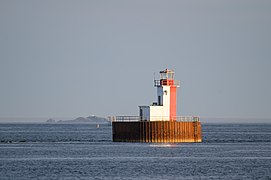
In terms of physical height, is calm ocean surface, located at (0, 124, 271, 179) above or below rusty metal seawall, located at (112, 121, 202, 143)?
below

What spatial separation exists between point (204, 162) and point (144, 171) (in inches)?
368

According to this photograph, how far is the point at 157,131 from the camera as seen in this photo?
82000mm

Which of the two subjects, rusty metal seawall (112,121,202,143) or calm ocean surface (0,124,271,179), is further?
rusty metal seawall (112,121,202,143)

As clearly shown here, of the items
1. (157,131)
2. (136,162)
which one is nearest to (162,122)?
(157,131)

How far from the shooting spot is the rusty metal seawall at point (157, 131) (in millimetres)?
81812

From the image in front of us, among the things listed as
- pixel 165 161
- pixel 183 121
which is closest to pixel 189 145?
pixel 183 121

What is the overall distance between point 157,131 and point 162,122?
115cm

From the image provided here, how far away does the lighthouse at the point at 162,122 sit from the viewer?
81.9 metres

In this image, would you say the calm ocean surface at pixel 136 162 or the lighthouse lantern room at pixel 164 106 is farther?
the lighthouse lantern room at pixel 164 106

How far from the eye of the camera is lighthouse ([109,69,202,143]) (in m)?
81.9

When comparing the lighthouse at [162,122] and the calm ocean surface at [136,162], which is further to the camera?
the lighthouse at [162,122]

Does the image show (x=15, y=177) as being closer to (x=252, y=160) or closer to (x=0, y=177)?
(x=0, y=177)

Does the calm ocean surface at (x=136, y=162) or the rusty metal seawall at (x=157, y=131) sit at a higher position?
the rusty metal seawall at (x=157, y=131)

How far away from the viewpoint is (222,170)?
60.1 m
